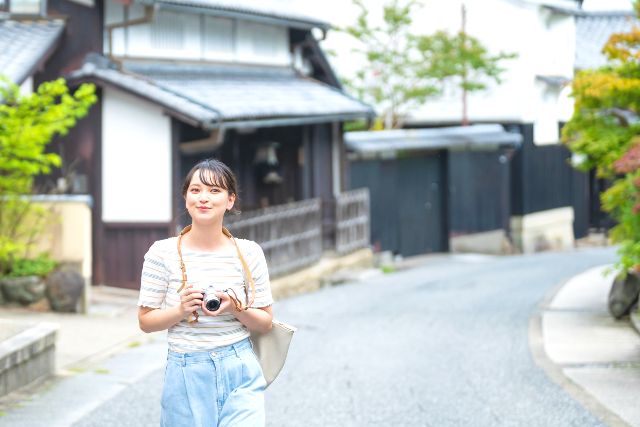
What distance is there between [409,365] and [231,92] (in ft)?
27.9

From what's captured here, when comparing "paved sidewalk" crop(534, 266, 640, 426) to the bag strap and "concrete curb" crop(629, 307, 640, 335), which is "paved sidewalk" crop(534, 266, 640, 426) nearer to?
"concrete curb" crop(629, 307, 640, 335)

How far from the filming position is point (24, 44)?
16547 millimetres

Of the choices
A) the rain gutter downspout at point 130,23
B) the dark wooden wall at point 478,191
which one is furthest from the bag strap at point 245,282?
the dark wooden wall at point 478,191

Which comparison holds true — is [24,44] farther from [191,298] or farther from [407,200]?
[191,298]

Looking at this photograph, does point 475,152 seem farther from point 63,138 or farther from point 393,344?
point 393,344

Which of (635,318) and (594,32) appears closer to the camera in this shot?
(635,318)

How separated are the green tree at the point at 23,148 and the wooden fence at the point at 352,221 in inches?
322

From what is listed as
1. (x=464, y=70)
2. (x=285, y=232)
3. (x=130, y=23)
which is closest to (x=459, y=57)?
(x=464, y=70)

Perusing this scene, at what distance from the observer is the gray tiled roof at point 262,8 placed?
17.7 metres

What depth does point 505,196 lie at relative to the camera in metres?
28.3

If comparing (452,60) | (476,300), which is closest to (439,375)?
(476,300)

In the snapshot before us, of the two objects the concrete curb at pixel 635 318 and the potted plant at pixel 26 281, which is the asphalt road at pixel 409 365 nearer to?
the concrete curb at pixel 635 318

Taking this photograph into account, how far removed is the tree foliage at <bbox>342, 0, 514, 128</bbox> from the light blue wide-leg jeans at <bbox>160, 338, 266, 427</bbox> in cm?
2388

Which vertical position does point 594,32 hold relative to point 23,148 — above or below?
above
